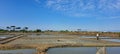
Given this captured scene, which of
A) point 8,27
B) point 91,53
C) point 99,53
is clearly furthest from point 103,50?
point 8,27

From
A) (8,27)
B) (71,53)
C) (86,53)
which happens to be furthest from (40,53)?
(8,27)

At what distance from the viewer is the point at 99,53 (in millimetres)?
10047

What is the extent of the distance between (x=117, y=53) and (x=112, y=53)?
0.42 m

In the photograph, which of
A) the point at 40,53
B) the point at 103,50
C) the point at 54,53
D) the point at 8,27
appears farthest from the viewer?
the point at 8,27

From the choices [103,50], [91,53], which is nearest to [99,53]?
[103,50]

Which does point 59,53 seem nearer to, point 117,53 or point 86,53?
point 86,53

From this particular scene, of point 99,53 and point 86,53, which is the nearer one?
point 99,53

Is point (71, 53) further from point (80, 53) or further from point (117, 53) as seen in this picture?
point (117, 53)

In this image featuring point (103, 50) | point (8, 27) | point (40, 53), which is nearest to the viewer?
point (103, 50)

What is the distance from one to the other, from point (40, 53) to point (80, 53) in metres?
3.16

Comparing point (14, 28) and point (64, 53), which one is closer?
point (64, 53)

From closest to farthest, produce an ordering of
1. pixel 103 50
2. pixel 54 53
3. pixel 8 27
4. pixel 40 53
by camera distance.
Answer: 1. pixel 103 50
2. pixel 40 53
3. pixel 54 53
4. pixel 8 27

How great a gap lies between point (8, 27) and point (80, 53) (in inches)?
4556

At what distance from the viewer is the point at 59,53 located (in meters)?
14.4
